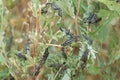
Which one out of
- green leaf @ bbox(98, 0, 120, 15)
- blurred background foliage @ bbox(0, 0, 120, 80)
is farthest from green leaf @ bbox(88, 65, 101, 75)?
green leaf @ bbox(98, 0, 120, 15)

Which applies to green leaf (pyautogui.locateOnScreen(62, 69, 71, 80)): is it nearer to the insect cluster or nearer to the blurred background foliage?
the blurred background foliage

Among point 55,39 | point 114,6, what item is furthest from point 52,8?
point 114,6

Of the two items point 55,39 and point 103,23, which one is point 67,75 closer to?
point 55,39

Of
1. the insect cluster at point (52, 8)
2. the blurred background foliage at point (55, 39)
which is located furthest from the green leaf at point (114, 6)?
the insect cluster at point (52, 8)

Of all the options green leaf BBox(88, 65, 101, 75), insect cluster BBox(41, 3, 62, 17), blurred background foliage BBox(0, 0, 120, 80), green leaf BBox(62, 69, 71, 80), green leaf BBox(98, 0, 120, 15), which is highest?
insect cluster BBox(41, 3, 62, 17)

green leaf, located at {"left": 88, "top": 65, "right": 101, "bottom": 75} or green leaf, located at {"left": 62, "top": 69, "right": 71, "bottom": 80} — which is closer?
green leaf, located at {"left": 62, "top": 69, "right": 71, "bottom": 80}

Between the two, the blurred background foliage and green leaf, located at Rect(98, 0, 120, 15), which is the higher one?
green leaf, located at Rect(98, 0, 120, 15)

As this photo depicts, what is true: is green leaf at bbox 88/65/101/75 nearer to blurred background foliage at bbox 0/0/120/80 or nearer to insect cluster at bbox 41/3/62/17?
blurred background foliage at bbox 0/0/120/80

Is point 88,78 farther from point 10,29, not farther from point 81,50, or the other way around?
point 81,50

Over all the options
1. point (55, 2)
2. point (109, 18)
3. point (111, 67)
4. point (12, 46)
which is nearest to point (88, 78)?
point (111, 67)

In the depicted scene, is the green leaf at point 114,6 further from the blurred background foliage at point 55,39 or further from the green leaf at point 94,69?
the green leaf at point 94,69

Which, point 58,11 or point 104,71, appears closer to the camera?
point 58,11
